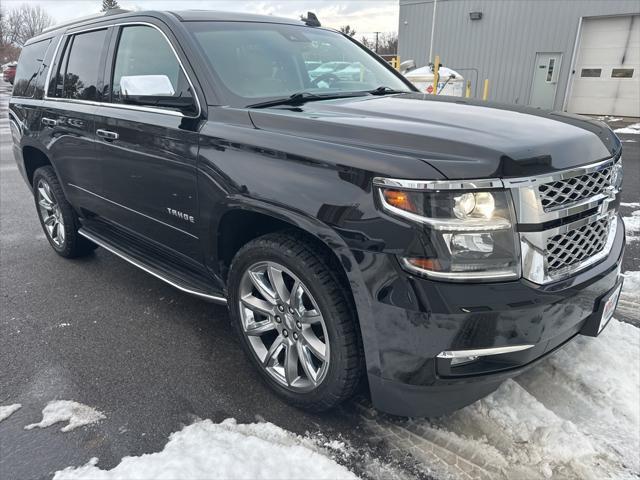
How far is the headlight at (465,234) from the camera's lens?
1.76 metres

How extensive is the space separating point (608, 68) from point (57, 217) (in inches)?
678

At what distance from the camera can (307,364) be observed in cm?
238

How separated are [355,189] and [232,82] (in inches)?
47.3

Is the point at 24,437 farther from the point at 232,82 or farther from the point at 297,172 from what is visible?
the point at 232,82

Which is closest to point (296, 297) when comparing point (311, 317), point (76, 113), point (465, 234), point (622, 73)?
point (311, 317)

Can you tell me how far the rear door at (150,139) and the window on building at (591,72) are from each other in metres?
17.1

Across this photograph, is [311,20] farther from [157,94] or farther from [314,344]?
[314,344]

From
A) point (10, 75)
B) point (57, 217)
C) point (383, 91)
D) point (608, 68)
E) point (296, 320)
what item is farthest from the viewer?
point (608, 68)

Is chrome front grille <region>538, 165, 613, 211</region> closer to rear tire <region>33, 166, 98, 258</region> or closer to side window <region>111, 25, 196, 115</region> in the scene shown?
side window <region>111, 25, 196, 115</region>

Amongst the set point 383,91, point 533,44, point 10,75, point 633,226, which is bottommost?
point 633,226

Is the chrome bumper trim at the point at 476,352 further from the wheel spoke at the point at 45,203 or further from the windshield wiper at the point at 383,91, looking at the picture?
the wheel spoke at the point at 45,203

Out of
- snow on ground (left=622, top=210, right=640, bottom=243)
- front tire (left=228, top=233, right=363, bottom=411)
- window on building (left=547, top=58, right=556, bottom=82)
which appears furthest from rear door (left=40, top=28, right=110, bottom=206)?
window on building (left=547, top=58, right=556, bottom=82)

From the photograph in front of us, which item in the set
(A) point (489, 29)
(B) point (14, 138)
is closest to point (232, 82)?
(B) point (14, 138)

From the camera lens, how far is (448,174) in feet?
5.79
